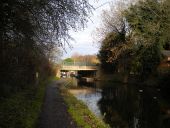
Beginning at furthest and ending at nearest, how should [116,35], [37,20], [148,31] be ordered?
[116,35] < [148,31] < [37,20]

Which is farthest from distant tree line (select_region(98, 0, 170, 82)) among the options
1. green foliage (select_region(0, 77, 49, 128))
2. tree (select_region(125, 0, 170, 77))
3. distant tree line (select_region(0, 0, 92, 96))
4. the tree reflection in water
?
distant tree line (select_region(0, 0, 92, 96))

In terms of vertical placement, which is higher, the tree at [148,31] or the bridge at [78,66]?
the tree at [148,31]

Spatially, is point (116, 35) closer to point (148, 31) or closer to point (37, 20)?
point (148, 31)

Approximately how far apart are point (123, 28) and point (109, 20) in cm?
284

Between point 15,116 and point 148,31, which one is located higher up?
point 148,31

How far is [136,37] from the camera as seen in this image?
46188mm

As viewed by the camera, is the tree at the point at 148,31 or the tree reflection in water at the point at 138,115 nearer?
the tree reflection in water at the point at 138,115

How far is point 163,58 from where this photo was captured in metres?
51.9

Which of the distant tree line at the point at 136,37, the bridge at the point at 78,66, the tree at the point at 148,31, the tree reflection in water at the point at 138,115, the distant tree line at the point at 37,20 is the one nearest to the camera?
the distant tree line at the point at 37,20

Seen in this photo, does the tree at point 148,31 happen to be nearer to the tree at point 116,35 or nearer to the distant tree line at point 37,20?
the tree at point 116,35

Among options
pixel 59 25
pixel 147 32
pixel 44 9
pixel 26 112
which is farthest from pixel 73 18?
pixel 147 32

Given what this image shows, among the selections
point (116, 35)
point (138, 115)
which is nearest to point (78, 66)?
point (116, 35)

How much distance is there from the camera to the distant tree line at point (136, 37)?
4025cm

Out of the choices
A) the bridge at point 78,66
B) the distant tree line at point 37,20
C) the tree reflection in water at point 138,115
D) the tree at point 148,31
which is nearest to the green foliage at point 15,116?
the distant tree line at point 37,20
